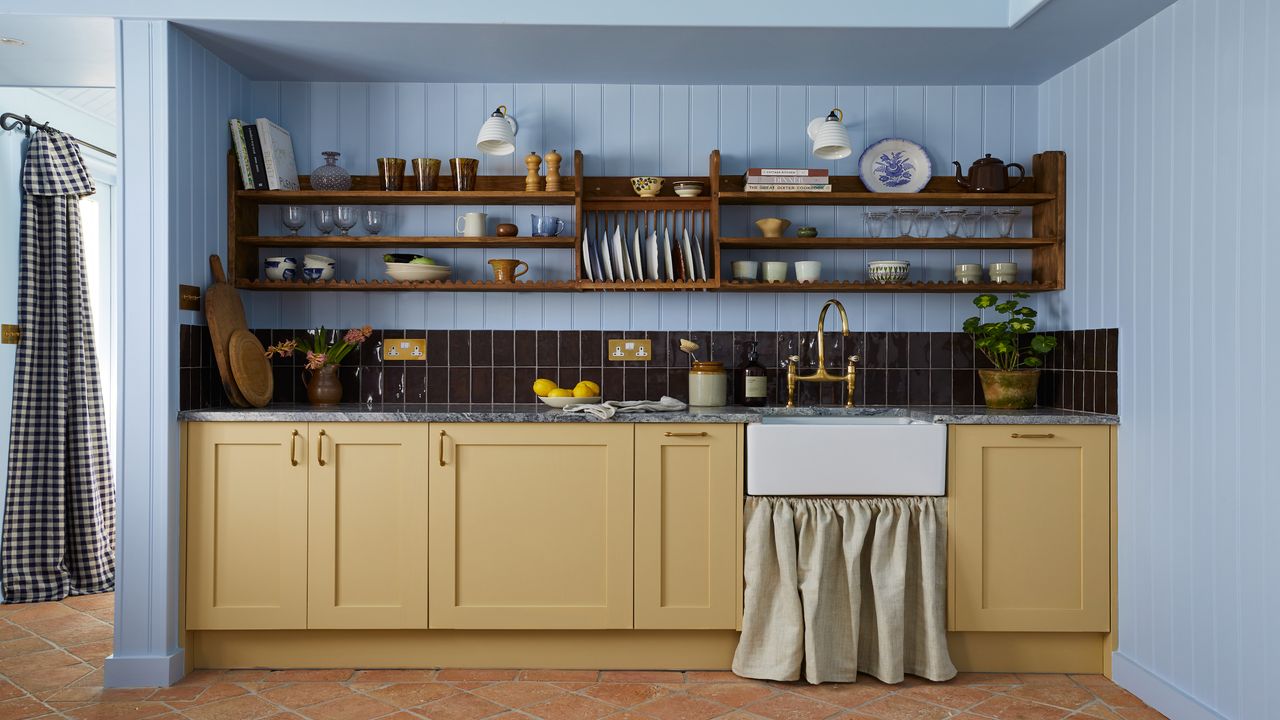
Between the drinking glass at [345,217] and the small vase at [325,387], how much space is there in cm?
52

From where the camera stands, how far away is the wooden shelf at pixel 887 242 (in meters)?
3.11

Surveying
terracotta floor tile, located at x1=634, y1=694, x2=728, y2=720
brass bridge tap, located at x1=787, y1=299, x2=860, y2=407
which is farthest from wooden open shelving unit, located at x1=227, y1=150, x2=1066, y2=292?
terracotta floor tile, located at x1=634, y1=694, x2=728, y2=720

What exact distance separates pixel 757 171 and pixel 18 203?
296 centimetres

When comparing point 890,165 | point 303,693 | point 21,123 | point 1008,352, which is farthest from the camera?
point 21,123

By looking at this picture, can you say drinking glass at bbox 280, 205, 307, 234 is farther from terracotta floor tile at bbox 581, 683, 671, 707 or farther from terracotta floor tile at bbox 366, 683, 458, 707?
terracotta floor tile at bbox 581, 683, 671, 707

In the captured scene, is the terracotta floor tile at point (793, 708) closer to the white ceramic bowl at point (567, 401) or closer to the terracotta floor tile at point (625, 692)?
the terracotta floor tile at point (625, 692)

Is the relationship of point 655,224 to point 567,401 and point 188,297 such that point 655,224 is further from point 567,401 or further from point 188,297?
point 188,297

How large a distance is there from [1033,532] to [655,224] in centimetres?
166

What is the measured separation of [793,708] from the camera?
2.47 m

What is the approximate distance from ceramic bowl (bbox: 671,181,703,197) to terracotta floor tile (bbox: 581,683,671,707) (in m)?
1.68

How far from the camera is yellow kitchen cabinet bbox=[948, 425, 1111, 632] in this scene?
271 centimetres

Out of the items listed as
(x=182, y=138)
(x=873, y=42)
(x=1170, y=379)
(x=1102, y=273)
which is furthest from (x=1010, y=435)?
(x=182, y=138)

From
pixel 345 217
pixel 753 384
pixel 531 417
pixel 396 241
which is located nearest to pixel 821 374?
pixel 753 384

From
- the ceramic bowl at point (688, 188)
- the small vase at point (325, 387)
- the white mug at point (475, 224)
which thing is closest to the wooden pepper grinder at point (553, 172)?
the white mug at point (475, 224)
